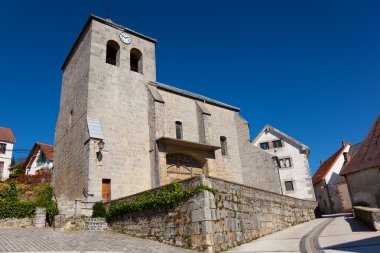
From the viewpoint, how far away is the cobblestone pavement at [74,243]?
30.1 feet

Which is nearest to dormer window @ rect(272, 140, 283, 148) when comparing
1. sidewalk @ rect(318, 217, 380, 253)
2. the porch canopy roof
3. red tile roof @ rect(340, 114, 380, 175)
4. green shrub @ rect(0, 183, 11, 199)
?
red tile roof @ rect(340, 114, 380, 175)

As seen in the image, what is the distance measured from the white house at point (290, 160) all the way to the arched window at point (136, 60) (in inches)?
620

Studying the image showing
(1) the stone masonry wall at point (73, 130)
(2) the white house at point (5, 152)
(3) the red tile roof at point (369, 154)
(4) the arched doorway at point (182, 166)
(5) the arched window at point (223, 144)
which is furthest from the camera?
(2) the white house at point (5, 152)

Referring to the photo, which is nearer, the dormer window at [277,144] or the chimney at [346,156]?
the dormer window at [277,144]

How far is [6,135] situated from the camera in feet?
135

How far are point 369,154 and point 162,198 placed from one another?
49.4 ft

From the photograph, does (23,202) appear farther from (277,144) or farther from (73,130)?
(277,144)

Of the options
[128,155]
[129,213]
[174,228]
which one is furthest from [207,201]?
[128,155]

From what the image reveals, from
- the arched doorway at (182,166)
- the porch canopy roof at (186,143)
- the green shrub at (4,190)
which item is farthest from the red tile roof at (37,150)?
the porch canopy roof at (186,143)

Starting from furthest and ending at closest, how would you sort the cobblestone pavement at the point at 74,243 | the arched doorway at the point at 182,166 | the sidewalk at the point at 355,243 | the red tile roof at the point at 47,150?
the red tile roof at the point at 47,150
the arched doorway at the point at 182,166
the cobblestone pavement at the point at 74,243
the sidewalk at the point at 355,243

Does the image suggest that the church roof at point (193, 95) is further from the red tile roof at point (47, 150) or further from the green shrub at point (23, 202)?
the red tile roof at point (47, 150)

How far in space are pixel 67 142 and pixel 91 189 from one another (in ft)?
20.1

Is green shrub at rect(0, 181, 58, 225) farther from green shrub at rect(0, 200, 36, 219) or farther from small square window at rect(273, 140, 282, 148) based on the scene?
small square window at rect(273, 140, 282, 148)

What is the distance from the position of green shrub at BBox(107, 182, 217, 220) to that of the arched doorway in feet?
24.4
